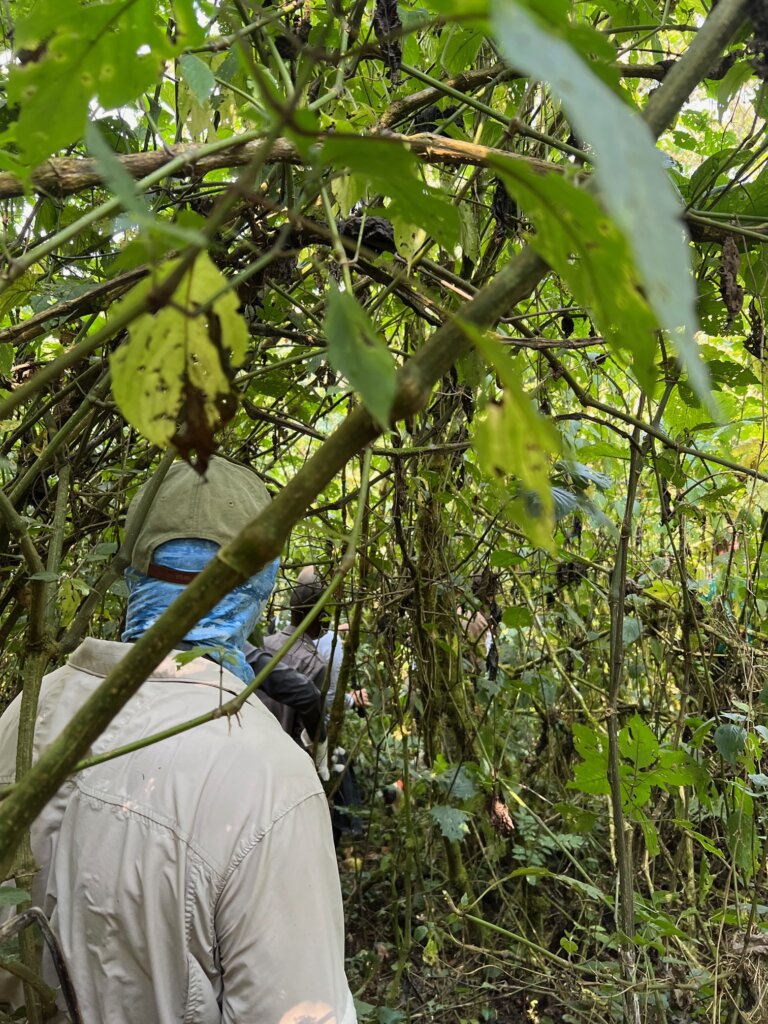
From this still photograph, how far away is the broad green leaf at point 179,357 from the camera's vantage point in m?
0.43

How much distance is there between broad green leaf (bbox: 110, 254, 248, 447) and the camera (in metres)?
0.43

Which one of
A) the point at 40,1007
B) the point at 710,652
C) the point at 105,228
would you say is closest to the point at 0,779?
the point at 40,1007

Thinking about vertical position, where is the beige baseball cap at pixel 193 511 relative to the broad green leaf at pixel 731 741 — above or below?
above

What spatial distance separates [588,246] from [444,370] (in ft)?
0.30

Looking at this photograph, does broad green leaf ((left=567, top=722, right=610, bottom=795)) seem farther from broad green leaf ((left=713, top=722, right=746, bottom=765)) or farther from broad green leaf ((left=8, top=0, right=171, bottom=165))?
broad green leaf ((left=8, top=0, right=171, bottom=165))

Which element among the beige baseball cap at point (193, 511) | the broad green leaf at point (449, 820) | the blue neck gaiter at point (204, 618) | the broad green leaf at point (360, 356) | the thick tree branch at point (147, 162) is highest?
the thick tree branch at point (147, 162)

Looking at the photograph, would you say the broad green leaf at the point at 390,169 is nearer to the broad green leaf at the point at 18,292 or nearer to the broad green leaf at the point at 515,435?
the broad green leaf at the point at 515,435

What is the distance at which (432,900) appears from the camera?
2957 millimetres

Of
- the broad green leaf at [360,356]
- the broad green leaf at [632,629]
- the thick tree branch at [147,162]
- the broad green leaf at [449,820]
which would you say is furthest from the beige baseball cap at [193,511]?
the broad green leaf at [632,629]

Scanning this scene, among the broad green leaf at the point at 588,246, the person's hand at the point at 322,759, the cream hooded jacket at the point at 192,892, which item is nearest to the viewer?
the broad green leaf at the point at 588,246

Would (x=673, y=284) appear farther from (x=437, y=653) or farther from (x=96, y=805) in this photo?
(x=437, y=653)

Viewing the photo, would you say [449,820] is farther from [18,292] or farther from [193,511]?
[18,292]

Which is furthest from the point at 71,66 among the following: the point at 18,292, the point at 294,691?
the point at 294,691

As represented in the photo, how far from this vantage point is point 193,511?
4.69 feet
